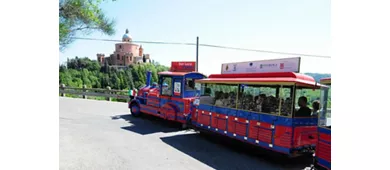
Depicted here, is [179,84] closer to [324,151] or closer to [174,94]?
[174,94]

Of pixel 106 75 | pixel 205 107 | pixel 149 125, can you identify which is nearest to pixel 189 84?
pixel 205 107

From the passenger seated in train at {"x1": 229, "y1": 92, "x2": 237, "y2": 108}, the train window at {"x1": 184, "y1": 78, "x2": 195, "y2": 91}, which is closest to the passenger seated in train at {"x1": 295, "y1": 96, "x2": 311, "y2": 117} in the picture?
the passenger seated in train at {"x1": 229, "y1": 92, "x2": 237, "y2": 108}

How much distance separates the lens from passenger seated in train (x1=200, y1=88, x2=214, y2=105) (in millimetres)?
7667

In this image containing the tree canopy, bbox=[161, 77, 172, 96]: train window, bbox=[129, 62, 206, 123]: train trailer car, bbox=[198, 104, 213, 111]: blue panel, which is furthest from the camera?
the tree canopy

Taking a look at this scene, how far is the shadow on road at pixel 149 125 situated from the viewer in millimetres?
8388

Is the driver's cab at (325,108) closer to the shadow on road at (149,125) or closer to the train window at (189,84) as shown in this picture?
the train window at (189,84)

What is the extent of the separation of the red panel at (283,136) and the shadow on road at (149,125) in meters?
4.15

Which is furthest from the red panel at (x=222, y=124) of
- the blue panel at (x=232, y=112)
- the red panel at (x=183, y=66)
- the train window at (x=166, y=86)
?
the red panel at (x=183, y=66)

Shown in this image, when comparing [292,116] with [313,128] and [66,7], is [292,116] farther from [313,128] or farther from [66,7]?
[66,7]

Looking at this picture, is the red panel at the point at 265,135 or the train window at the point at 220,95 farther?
the train window at the point at 220,95

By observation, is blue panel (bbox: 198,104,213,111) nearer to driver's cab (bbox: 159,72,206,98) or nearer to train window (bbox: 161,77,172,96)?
driver's cab (bbox: 159,72,206,98)
